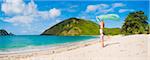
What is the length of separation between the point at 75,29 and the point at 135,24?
2.23 m

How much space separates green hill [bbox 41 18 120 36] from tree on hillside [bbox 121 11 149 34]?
0.46 metres

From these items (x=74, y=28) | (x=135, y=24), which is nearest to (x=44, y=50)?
(x=74, y=28)

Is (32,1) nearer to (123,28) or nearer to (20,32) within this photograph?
(20,32)

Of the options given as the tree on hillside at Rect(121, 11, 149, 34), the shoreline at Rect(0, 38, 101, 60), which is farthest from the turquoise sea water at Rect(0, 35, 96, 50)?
the tree on hillside at Rect(121, 11, 149, 34)

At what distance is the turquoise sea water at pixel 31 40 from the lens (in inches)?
444

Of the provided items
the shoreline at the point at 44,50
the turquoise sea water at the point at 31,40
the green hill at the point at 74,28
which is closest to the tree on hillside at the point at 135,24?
the green hill at the point at 74,28

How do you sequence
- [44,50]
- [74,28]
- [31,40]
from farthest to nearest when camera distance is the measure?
[74,28]
[31,40]
[44,50]

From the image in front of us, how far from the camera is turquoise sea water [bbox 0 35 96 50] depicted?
11.3 meters

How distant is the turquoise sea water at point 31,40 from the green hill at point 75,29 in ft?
1.02

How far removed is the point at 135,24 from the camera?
42.2 feet

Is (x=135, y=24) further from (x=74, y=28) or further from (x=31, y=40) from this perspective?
(x=31, y=40)

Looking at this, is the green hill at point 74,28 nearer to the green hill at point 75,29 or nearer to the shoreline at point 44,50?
the green hill at point 75,29

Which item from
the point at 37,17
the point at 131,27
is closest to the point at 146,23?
the point at 131,27

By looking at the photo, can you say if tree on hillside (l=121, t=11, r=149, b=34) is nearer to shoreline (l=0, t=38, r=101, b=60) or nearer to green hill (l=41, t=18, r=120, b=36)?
green hill (l=41, t=18, r=120, b=36)
